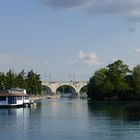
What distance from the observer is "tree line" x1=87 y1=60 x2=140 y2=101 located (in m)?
170

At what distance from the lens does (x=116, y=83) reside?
181 m

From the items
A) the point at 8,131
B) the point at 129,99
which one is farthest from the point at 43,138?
the point at 129,99

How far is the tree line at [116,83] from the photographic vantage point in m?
170

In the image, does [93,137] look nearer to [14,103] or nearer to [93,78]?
[14,103]

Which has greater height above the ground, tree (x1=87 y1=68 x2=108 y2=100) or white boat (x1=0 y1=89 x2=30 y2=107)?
Result: tree (x1=87 y1=68 x2=108 y2=100)

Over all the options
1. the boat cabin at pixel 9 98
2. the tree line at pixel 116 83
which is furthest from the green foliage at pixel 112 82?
the boat cabin at pixel 9 98

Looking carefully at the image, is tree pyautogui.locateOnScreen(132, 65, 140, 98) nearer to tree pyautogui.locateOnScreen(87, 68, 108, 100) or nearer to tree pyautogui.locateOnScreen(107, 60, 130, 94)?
tree pyautogui.locateOnScreen(107, 60, 130, 94)

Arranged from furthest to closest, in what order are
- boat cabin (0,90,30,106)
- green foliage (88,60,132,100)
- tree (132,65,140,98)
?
green foliage (88,60,132,100) < tree (132,65,140,98) < boat cabin (0,90,30,106)

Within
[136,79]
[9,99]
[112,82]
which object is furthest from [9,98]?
[112,82]

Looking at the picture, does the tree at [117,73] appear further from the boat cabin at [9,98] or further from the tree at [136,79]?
the boat cabin at [9,98]

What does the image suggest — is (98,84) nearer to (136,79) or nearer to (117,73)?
(117,73)

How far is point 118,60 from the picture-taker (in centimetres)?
18325

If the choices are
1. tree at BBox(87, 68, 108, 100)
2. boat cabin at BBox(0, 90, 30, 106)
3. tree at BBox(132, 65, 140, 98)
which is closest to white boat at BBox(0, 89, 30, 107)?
boat cabin at BBox(0, 90, 30, 106)

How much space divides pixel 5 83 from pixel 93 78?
35.1 m
